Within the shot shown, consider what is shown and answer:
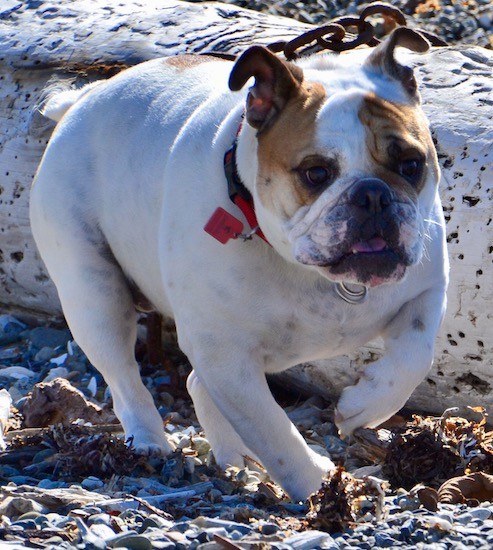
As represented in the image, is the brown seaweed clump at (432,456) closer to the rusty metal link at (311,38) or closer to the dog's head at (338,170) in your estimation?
the dog's head at (338,170)

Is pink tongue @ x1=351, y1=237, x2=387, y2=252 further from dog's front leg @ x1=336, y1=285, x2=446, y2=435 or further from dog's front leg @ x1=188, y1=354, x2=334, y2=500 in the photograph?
dog's front leg @ x1=188, y1=354, x2=334, y2=500

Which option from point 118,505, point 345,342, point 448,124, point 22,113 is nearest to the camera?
point 118,505

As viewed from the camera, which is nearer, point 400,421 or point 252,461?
point 252,461

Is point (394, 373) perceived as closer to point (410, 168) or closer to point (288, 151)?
point (410, 168)

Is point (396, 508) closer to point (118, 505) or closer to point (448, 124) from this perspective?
point (118, 505)

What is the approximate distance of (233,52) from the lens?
630 centimetres

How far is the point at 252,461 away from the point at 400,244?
1429 mm

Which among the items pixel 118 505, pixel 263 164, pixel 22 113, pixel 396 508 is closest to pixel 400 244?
pixel 263 164

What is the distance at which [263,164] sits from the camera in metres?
4.05

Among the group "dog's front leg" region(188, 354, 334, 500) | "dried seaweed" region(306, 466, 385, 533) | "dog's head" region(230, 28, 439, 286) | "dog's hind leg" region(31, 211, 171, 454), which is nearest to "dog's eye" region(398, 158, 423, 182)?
"dog's head" region(230, 28, 439, 286)

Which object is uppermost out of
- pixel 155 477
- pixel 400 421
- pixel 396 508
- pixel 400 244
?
pixel 400 244

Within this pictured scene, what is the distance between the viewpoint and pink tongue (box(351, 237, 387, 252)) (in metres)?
3.91

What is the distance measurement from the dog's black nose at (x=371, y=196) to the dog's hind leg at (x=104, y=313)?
1.45m

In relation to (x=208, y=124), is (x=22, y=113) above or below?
below
